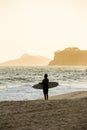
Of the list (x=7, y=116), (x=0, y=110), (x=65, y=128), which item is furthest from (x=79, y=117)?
(x=0, y=110)

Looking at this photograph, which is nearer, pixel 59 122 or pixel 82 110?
pixel 59 122

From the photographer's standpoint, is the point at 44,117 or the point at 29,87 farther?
the point at 29,87

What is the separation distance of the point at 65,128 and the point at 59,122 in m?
1.02

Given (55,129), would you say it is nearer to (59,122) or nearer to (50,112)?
(59,122)

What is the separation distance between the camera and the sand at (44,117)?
12073mm

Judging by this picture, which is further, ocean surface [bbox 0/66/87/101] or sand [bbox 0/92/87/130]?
ocean surface [bbox 0/66/87/101]

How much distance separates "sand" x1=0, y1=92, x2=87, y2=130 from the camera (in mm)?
12073

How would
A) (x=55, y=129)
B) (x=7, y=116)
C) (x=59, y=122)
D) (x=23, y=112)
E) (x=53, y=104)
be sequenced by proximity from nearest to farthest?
(x=55, y=129) < (x=59, y=122) < (x=7, y=116) < (x=23, y=112) < (x=53, y=104)

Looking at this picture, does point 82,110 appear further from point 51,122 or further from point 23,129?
point 23,129

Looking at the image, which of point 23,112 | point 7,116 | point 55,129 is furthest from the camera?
point 23,112

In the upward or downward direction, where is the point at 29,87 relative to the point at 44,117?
downward

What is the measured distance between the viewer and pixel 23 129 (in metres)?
11.7

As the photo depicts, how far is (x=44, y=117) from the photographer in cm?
1375

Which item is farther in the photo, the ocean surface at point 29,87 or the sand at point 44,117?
the ocean surface at point 29,87
